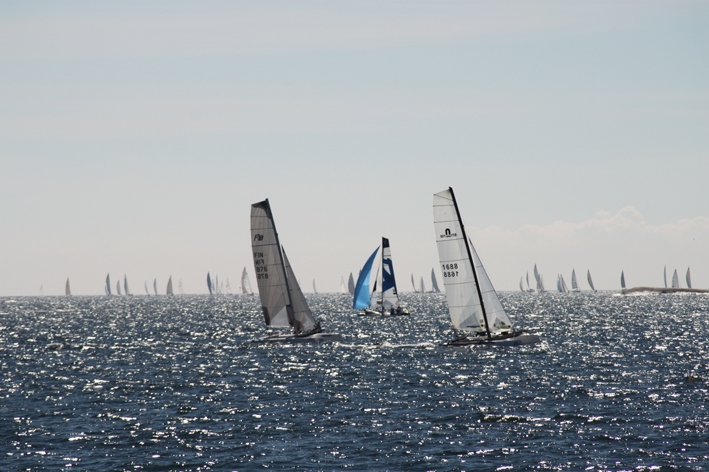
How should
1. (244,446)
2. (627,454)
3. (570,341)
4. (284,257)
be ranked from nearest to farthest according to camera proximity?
(627,454)
(244,446)
(284,257)
(570,341)

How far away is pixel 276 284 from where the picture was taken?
2338 inches

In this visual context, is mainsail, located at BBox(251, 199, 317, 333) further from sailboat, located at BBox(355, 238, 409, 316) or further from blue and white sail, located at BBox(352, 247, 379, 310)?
blue and white sail, located at BBox(352, 247, 379, 310)

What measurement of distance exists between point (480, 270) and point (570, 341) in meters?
18.5

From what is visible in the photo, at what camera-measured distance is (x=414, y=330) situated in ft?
281

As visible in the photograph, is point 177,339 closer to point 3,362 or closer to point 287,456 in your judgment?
point 3,362

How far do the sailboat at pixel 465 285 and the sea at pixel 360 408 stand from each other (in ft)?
5.21

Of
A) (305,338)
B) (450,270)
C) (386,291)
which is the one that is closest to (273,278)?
(305,338)

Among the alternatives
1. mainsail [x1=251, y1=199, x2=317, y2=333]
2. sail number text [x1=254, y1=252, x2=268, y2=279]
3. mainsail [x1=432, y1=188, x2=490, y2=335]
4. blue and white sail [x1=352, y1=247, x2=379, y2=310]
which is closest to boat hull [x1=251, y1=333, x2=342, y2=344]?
mainsail [x1=251, y1=199, x2=317, y2=333]

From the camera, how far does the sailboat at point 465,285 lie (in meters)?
53.3

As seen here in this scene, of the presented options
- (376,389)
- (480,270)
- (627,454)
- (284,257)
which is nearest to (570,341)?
(480,270)

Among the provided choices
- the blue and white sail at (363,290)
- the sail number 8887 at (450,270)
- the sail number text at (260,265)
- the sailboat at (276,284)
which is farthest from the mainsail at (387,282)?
the sail number 8887 at (450,270)

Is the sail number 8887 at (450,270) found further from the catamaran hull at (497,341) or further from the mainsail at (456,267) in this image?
the catamaran hull at (497,341)

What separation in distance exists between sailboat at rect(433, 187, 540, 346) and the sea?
1.59m

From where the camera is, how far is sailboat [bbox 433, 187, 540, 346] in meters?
53.3
